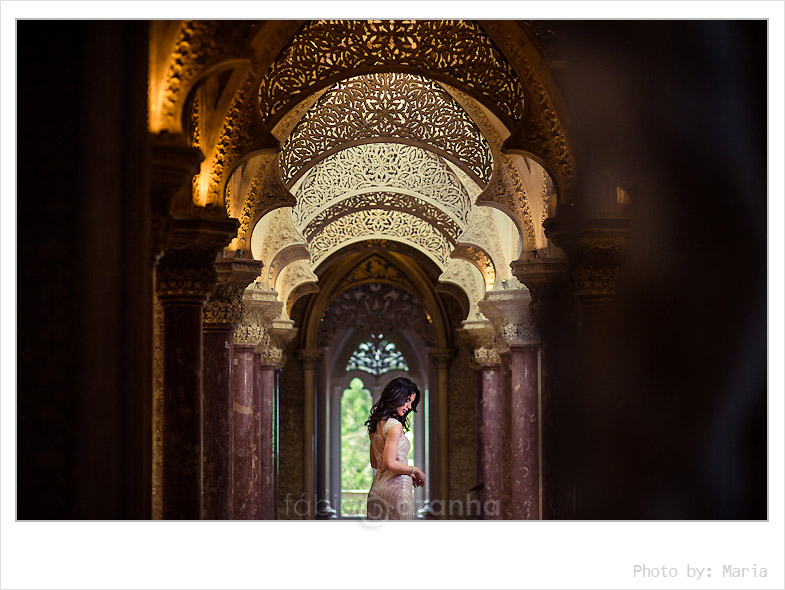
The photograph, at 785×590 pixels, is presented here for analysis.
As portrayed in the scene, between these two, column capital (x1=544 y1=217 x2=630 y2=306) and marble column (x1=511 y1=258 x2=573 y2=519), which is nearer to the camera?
column capital (x1=544 y1=217 x2=630 y2=306)

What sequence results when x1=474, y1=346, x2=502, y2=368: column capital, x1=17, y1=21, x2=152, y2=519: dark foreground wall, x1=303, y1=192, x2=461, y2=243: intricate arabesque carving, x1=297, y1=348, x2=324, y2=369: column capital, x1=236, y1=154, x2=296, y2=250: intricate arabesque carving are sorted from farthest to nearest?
x1=297, y1=348, x2=324, y2=369: column capital < x1=474, y1=346, x2=502, y2=368: column capital < x1=303, y1=192, x2=461, y2=243: intricate arabesque carving < x1=236, y1=154, x2=296, y2=250: intricate arabesque carving < x1=17, y1=21, x2=152, y2=519: dark foreground wall

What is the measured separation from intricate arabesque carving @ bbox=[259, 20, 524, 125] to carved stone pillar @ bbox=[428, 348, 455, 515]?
1473 centimetres

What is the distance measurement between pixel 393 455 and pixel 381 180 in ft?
23.6

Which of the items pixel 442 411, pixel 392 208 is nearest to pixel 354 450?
pixel 442 411

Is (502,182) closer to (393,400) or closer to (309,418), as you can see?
(393,400)

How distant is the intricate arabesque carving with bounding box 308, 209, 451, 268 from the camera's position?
16.9 metres

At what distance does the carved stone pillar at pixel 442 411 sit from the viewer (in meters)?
23.2

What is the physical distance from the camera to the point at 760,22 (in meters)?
5.13

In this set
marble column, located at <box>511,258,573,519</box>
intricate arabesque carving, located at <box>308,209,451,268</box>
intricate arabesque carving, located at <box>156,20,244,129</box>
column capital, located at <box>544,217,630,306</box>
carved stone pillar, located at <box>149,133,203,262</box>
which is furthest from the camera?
intricate arabesque carving, located at <box>308,209,451,268</box>

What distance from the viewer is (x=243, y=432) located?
12.4 m

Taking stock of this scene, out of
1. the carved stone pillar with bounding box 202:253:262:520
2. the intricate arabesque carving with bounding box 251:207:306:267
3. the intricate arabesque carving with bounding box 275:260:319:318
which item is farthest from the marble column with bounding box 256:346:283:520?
the carved stone pillar with bounding box 202:253:262:520

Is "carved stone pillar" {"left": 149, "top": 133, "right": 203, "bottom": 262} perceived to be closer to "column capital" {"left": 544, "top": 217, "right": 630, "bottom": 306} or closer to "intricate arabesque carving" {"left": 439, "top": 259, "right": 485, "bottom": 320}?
"column capital" {"left": 544, "top": 217, "right": 630, "bottom": 306}

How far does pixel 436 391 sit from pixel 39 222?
1941 centimetres

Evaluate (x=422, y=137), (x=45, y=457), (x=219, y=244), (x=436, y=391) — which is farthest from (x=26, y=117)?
(x=436, y=391)
